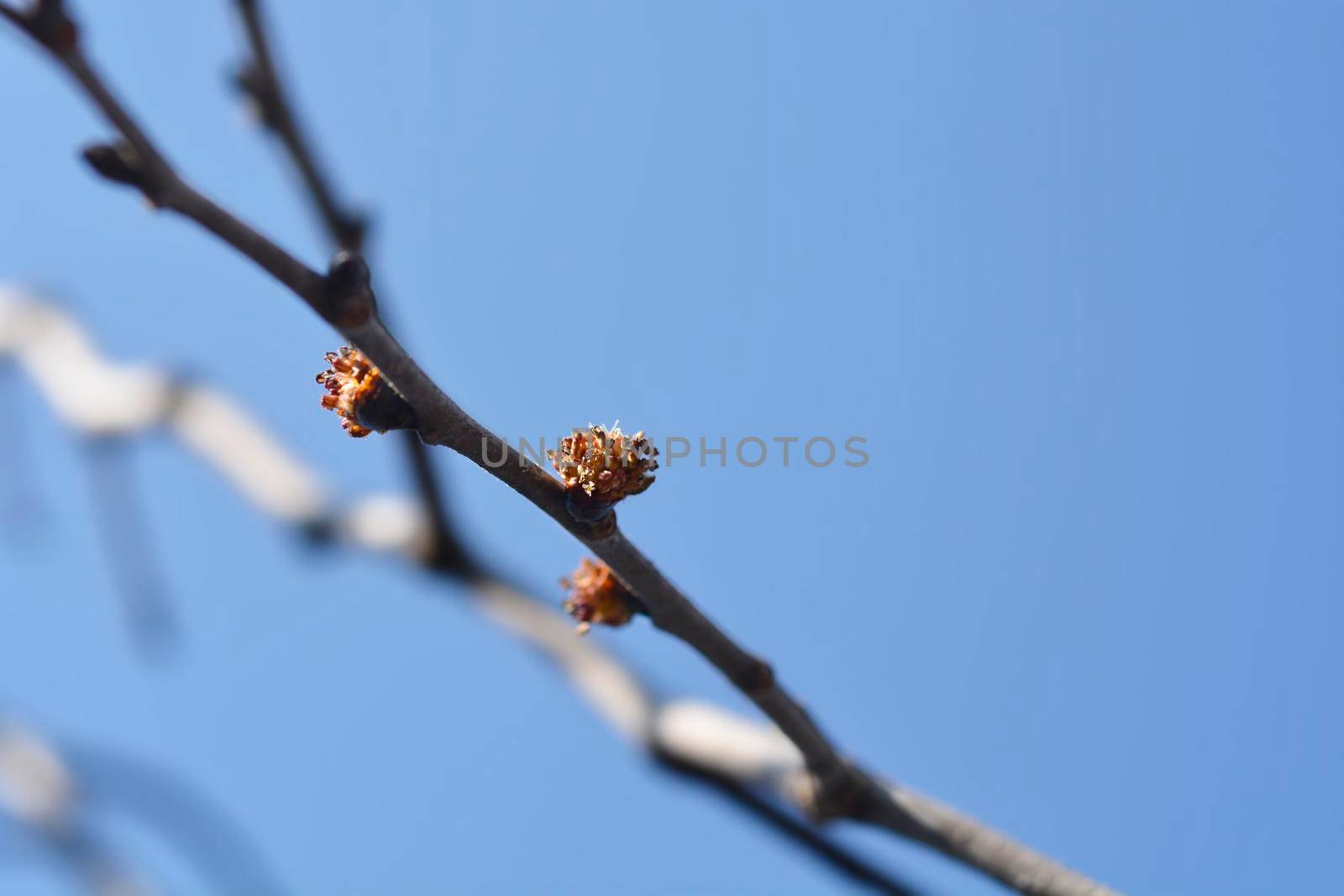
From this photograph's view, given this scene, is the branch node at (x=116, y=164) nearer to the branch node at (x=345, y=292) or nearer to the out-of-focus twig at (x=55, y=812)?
the branch node at (x=345, y=292)

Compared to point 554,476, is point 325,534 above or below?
above

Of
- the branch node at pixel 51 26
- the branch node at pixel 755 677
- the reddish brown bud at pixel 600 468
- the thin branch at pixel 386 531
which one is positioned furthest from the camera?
the thin branch at pixel 386 531

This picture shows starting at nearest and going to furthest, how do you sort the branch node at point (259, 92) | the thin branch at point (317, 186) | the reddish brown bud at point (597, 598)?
the reddish brown bud at point (597, 598) → the thin branch at point (317, 186) → the branch node at point (259, 92)

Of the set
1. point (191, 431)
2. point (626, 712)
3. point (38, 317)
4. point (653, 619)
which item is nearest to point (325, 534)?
point (191, 431)

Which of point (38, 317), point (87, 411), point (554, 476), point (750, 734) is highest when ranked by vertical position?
point (38, 317)

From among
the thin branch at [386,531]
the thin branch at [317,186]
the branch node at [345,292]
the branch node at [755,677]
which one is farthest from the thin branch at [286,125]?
the branch node at [755,677]

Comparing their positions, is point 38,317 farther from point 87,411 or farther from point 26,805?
point 26,805
